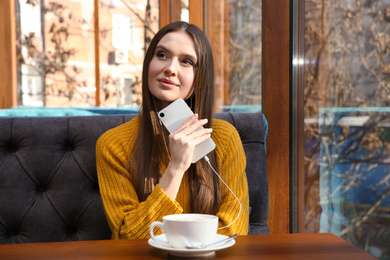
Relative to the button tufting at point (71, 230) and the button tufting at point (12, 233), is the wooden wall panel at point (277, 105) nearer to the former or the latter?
the button tufting at point (71, 230)

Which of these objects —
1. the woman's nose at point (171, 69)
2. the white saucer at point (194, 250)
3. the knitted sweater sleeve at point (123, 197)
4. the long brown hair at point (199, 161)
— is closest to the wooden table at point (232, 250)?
the white saucer at point (194, 250)

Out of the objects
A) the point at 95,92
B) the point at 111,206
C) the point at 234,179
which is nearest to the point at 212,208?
the point at 234,179

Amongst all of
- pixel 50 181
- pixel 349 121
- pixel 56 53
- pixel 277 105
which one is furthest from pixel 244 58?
pixel 56 53

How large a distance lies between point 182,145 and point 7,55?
4.92m

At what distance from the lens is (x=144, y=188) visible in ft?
4.04

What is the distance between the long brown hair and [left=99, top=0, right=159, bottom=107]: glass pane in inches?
169

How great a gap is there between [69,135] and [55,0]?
177 inches

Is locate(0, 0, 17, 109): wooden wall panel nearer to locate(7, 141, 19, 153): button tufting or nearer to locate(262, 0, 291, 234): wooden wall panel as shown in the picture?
locate(7, 141, 19, 153): button tufting

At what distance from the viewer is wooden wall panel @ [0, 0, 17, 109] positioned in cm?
533

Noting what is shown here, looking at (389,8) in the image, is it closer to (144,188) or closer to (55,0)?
(144,188)

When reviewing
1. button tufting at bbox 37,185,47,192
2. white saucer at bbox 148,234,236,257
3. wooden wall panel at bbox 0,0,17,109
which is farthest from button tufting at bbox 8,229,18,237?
wooden wall panel at bbox 0,0,17,109

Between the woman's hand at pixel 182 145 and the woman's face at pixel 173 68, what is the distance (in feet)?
0.43

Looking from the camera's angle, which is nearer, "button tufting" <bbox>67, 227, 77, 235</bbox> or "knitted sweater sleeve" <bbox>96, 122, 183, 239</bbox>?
"knitted sweater sleeve" <bbox>96, 122, 183, 239</bbox>

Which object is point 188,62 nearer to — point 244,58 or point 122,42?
point 244,58
